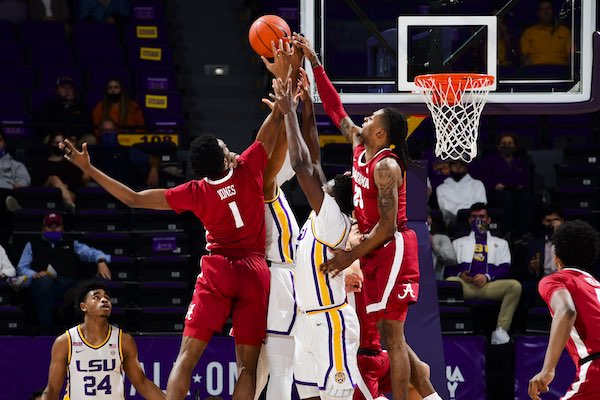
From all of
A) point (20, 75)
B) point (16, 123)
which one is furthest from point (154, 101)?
point (20, 75)

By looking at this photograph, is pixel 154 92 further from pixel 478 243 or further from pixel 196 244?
pixel 478 243

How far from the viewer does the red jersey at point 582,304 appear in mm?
6203

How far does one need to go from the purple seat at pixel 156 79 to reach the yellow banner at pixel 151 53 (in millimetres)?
266

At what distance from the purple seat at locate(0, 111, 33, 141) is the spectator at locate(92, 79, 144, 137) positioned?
2.63 ft

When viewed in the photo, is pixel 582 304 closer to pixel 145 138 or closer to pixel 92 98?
pixel 145 138

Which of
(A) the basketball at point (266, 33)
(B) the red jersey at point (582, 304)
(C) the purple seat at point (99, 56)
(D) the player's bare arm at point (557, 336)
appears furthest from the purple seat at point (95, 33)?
(D) the player's bare arm at point (557, 336)

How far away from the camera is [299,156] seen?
6.89 metres

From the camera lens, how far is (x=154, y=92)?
533 inches

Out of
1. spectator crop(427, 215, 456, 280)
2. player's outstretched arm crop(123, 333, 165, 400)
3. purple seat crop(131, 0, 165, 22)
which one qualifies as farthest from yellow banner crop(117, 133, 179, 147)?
player's outstretched arm crop(123, 333, 165, 400)

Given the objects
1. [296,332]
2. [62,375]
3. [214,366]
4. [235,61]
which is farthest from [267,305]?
[235,61]

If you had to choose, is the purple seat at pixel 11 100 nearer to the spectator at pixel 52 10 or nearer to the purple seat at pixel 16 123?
the purple seat at pixel 16 123

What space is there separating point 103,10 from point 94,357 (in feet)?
23.4

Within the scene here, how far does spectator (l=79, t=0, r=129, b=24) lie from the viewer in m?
14.6

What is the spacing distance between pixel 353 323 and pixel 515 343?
165 inches
